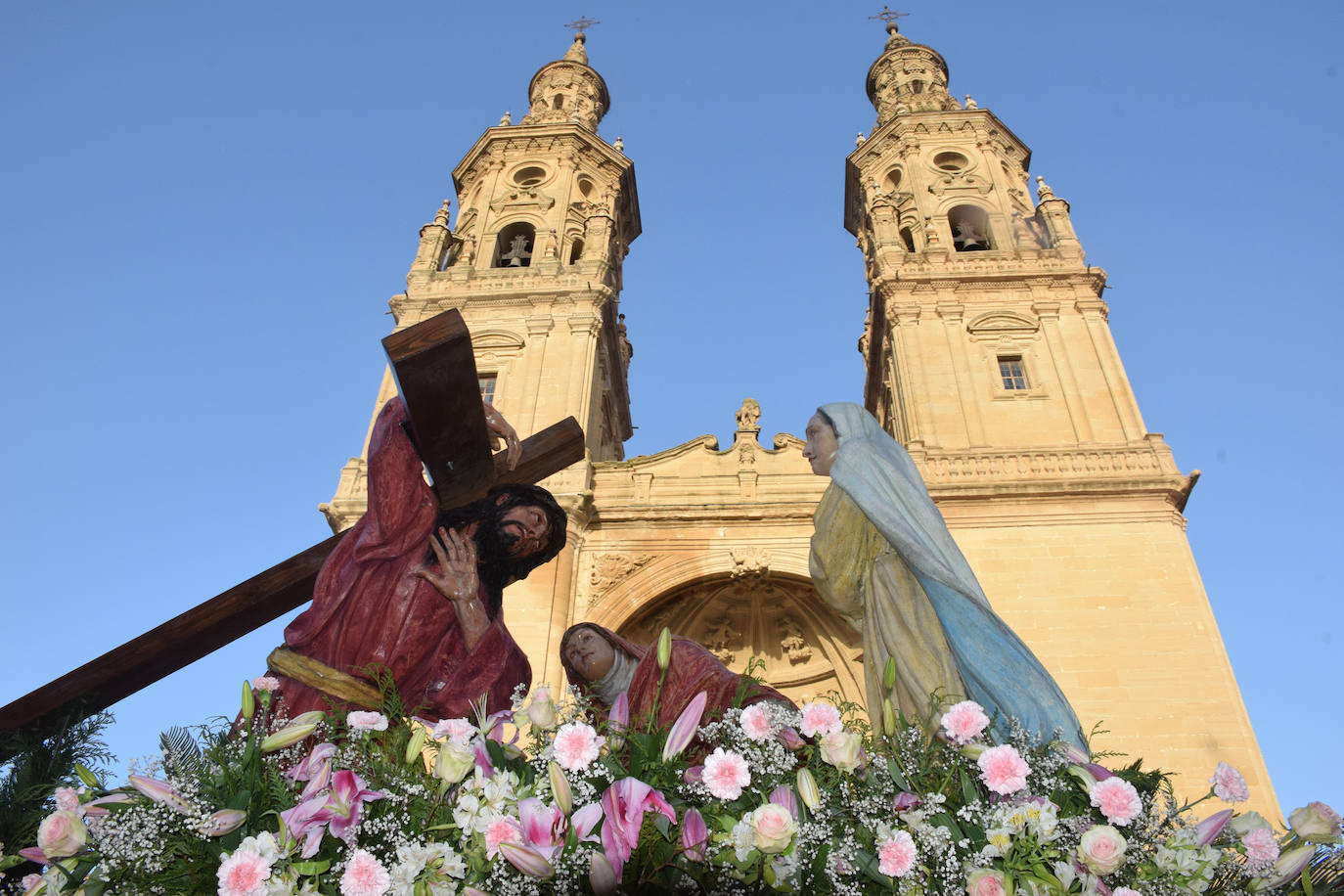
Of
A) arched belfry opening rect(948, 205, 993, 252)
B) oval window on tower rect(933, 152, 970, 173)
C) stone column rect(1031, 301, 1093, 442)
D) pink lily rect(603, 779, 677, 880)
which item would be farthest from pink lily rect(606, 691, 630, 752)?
oval window on tower rect(933, 152, 970, 173)

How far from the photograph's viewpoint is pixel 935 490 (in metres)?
14.3

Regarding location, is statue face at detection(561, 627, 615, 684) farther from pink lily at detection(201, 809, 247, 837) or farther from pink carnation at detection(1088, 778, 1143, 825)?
pink carnation at detection(1088, 778, 1143, 825)

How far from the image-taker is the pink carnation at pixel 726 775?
2473mm

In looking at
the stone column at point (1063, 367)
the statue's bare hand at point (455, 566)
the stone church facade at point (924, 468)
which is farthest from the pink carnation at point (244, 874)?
the stone column at point (1063, 367)

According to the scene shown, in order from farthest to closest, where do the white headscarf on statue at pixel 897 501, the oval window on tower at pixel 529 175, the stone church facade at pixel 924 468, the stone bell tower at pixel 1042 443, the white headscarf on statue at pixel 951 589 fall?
the oval window on tower at pixel 529 175, the stone church facade at pixel 924 468, the stone bell tower at pixel 1042 443, the white headscarf on statue at pixel 897 501, the white headscarf on statue at pixel 951 589

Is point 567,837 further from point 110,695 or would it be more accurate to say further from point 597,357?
point 597,357

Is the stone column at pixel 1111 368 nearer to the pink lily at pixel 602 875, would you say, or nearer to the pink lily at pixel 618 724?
the pink lily at pixel 618 724

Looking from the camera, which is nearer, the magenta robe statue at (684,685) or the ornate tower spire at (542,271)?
the magenta robe statue at (684,685)

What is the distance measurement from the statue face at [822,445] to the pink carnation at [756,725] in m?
1.69

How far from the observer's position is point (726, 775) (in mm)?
2508

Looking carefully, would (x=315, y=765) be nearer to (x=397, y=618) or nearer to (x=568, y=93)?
(x=397, y=618)

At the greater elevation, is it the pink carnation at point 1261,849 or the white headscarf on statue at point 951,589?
the white headscarf on statue at point 951,589

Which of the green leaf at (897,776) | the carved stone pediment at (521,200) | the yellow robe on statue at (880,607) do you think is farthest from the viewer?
the carved stone pediment at (521,200)

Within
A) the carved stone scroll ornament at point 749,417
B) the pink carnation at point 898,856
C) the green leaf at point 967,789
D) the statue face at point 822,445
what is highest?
the carved stone scroll ornament at point 749,417
